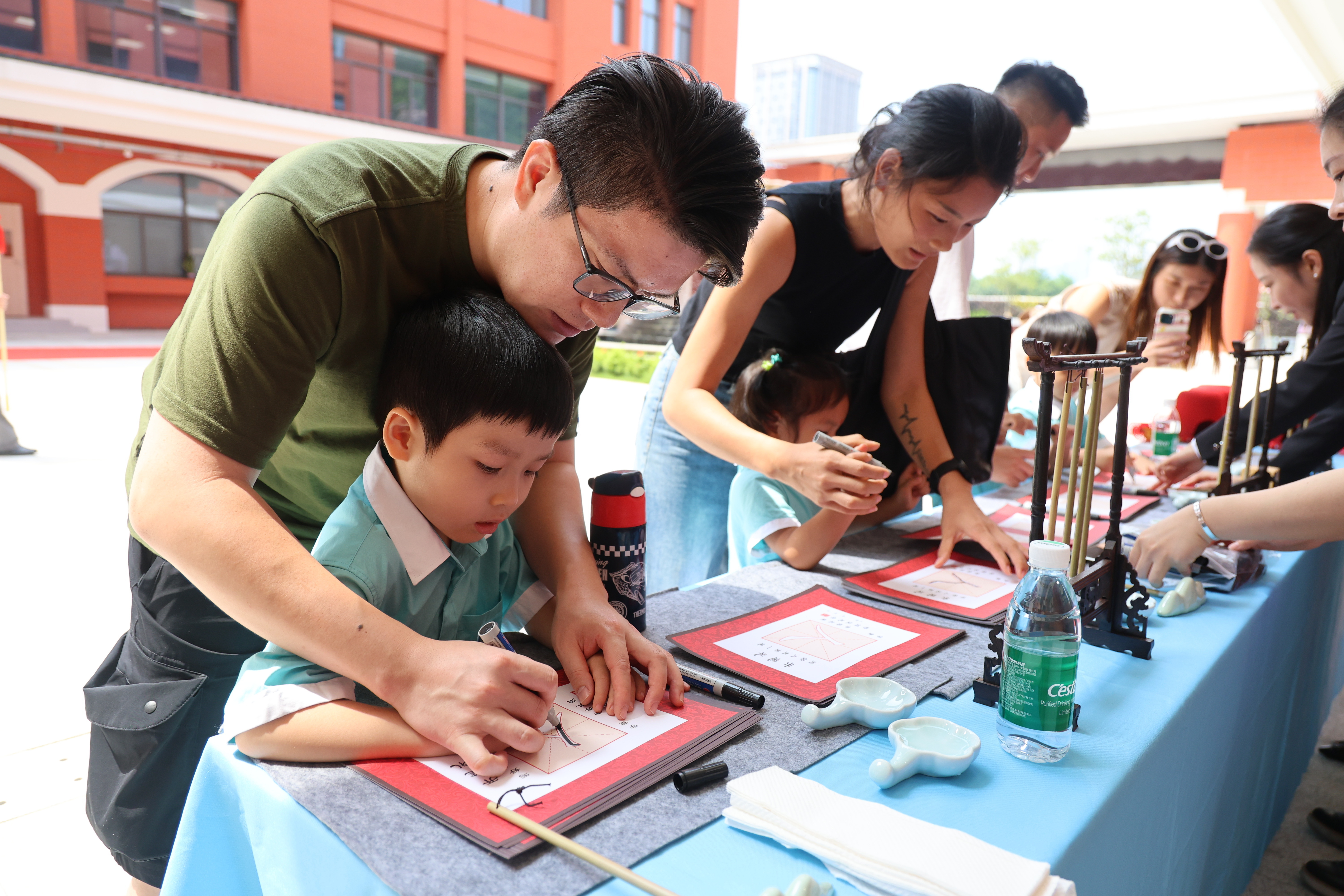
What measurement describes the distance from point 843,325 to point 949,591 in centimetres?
67

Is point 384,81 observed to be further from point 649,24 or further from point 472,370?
point 472,370

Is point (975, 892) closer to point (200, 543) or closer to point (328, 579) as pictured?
point (328, 579)

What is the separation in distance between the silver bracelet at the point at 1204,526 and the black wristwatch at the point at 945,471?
44 centimetres

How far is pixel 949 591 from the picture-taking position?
56.8 inches

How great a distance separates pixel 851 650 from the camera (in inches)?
45.8

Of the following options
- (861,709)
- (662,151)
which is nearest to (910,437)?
(861,709)

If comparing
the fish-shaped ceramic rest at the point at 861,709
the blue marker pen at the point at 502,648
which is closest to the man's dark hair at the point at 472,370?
the blue marker pen at the point at 502,648

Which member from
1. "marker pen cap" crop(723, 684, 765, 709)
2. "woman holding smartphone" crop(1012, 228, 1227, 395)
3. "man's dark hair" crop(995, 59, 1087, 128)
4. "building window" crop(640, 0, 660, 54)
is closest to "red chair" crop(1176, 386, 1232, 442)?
"woman holding smartphone" crop(1012, 228, 1227, 395)

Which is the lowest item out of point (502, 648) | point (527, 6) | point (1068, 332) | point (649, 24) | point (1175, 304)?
point (502, 648)

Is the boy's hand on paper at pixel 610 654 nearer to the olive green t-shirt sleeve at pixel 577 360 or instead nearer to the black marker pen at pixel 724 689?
the black marker pen at pixel 724 689

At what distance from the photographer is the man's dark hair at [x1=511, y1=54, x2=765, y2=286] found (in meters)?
0.89

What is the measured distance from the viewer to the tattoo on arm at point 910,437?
1.87 meters

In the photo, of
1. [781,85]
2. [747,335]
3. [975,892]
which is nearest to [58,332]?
[781,85]

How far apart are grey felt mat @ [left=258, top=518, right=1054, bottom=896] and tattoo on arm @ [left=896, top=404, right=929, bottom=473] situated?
32.0 inches
